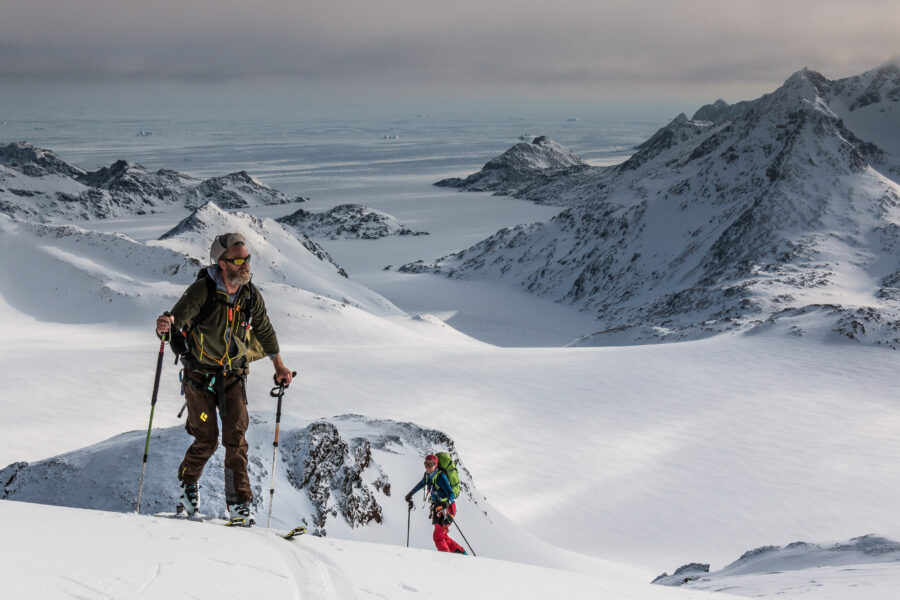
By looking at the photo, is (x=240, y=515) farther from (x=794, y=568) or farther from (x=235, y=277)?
(x=794, y=568)

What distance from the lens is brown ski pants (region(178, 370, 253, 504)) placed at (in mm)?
6492

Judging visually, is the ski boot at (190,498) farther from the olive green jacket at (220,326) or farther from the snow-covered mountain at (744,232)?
the snow-covered mountain at (744,232)

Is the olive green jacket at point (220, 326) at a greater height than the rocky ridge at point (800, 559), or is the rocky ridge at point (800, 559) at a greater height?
the olive green jacket at point (220, 326)

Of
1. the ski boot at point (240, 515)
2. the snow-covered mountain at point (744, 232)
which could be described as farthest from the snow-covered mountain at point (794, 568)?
the snow-covered mountain at point (744, 232)

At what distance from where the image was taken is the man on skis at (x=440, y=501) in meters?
9.86

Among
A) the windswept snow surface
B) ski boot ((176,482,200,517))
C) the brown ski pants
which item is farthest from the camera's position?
ski boot ((176,482,200,517))

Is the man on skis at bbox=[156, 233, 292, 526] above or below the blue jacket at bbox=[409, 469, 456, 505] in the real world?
above

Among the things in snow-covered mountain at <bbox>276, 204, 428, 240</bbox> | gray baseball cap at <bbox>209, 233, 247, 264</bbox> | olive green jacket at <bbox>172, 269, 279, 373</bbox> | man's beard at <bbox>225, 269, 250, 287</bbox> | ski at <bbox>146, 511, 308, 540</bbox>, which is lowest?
snow-covered mountain at <bbox>276, 204, 428, 240</bbox>

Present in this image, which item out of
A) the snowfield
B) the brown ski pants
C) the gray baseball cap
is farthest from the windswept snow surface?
the gray baseball cap

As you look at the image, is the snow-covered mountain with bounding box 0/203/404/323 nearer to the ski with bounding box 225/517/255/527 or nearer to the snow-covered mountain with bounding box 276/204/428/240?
the ski with bounding box 225/517/255/527

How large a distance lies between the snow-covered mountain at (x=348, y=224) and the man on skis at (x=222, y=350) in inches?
6431

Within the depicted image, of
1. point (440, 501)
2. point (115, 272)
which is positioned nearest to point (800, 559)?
point (440, 501)

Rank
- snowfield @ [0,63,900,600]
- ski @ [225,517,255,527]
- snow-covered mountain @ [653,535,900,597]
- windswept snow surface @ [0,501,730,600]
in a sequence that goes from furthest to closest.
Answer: snow-covered mountain @ [653,535,900,597], ski @ [225,517,255,527], snowfield @ [0,63,900,600], windswept snow surface @ [0,501,730,600]

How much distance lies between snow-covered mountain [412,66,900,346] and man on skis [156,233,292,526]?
4785cm
